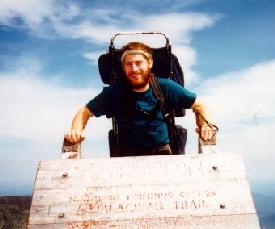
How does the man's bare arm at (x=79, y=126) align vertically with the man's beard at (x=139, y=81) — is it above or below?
below

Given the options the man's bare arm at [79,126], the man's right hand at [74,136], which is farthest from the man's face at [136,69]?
the man's right hand at [74,136]

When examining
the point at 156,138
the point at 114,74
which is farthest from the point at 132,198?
the point at 114,74

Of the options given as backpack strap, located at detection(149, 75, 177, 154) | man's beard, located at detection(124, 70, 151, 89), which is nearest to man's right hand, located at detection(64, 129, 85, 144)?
man's beard, located at detection(124, 70, 151, 89)

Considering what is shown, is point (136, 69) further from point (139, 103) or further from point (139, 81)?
point (139, 103)

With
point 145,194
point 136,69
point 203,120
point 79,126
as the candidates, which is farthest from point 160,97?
point 145,194

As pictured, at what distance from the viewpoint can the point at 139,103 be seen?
5.85m

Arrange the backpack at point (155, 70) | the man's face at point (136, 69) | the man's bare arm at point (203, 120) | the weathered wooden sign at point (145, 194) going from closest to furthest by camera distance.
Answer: the weathered wooden sign at point (145, 194) → the man's bare arm at point (203, 120) → the man's face at point (136, 69) → the backpack at point (155, 70)

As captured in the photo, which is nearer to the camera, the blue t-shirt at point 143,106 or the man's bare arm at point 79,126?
the man's bare arm at point 79,126

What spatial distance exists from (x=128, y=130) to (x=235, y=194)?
2.62 m

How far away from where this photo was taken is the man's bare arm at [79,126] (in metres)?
4.88

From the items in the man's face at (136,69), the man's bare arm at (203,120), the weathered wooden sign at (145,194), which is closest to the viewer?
the weathered wooden sign at (145,194)

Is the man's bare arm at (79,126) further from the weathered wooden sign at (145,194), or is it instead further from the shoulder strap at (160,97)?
the shoulder strap at (160,97)

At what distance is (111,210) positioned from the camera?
363 cm

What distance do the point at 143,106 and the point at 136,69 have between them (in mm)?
627
